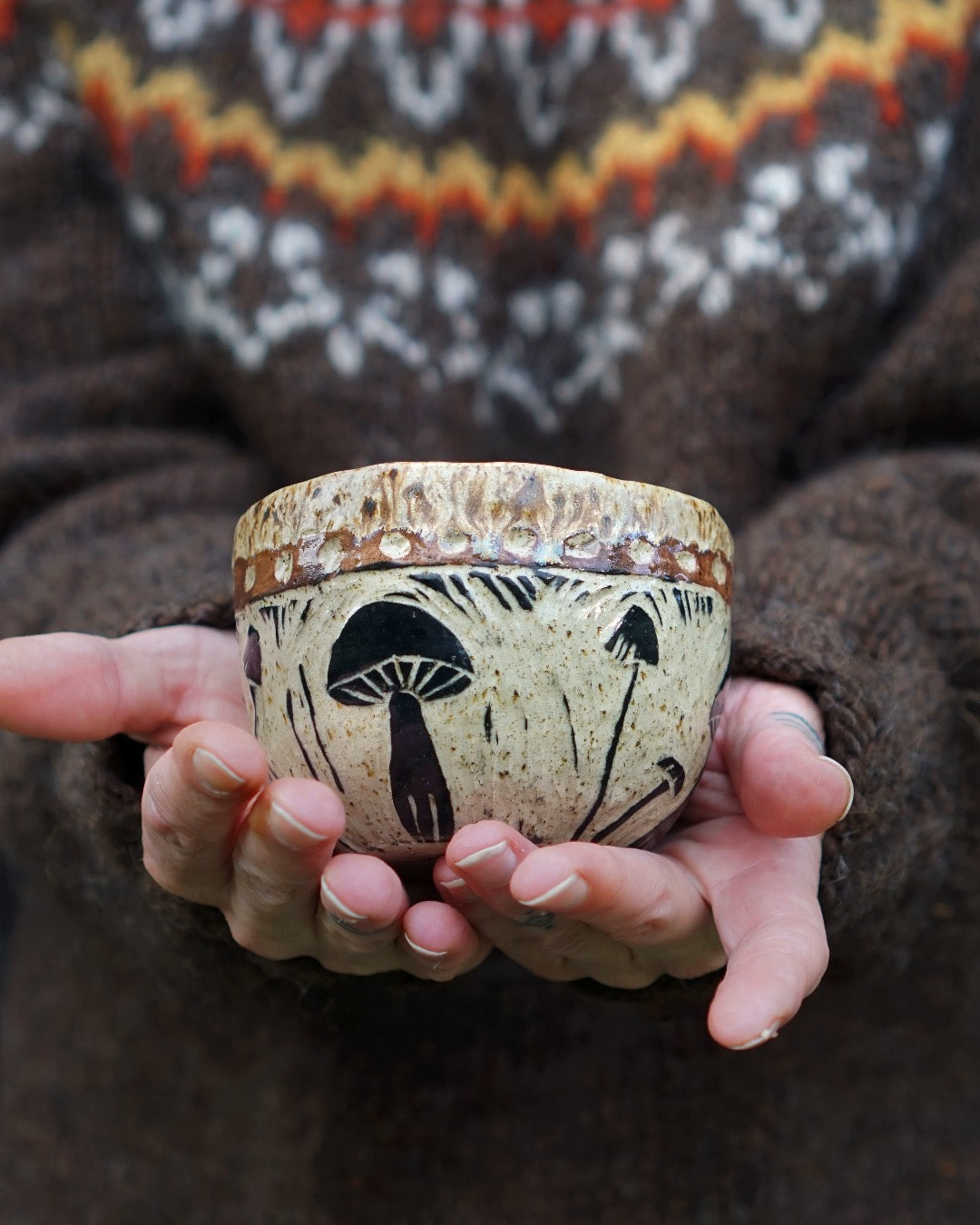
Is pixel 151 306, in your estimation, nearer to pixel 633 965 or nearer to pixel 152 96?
pixel 152 96

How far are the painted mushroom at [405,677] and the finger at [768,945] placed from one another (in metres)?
0.15

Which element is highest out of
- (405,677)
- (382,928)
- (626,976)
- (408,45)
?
(408,45)

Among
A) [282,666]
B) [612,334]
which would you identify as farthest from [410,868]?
[612,334]

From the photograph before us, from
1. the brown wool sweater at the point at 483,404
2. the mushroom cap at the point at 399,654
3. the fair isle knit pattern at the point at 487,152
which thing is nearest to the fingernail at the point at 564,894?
the mushroom cap at the point at 399,654

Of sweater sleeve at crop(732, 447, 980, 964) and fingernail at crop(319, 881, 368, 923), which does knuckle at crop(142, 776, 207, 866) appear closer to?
fingernail at crop(319, 881, 368, 923)

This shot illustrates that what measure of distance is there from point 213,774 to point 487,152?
2.51 feet

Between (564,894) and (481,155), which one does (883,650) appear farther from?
(481,155)

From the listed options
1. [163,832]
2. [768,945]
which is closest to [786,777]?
[768,945]

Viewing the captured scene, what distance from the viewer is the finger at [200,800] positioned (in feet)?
1.64

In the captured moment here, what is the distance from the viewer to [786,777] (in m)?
0.55

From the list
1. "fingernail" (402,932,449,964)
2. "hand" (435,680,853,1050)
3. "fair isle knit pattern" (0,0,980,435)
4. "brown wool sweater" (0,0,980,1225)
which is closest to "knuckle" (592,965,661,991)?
"hand" (435,680,853,1050)

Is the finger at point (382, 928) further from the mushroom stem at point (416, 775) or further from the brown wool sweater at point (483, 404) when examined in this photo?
the brown wool sweater at point (483, 404)

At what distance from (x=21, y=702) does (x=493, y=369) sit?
0.64 m

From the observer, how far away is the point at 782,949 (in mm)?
503
